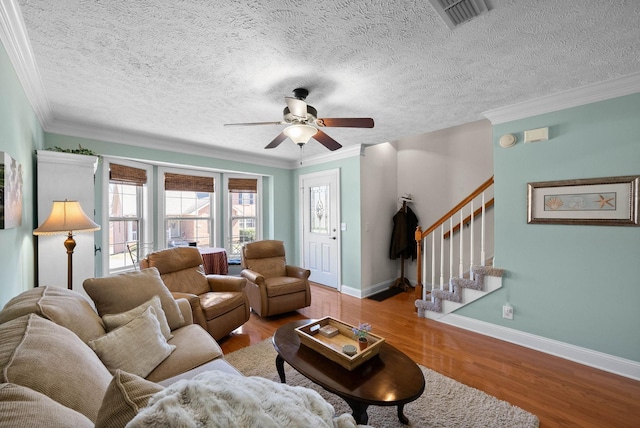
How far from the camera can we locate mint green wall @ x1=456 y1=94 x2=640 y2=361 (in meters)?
2.22

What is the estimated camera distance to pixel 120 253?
3922 mm

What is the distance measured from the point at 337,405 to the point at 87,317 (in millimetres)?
1640

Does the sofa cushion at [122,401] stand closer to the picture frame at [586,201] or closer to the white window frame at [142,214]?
the picture frame at [586,201]

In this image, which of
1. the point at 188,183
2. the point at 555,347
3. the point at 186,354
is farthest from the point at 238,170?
the point at 555,347

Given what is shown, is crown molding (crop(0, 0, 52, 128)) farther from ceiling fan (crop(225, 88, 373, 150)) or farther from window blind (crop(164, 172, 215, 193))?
window blind (crop(164, 172, 215, 193))

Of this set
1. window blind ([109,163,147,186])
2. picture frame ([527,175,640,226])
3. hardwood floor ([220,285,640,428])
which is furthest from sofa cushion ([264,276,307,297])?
picture frame ([527,175,640,226])

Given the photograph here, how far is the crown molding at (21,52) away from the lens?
1413 mm

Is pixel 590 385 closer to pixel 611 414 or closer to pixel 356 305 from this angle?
pixel 611 414

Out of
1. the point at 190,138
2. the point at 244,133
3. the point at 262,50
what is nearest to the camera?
the point at 262,50

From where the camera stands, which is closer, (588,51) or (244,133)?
(588,51)

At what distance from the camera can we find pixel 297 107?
A: 2.09 meters

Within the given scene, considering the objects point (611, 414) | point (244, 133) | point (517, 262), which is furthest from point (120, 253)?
point (611, 414)

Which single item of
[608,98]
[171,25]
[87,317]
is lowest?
[87,317]

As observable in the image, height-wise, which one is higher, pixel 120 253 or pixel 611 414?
pixel 120 253
